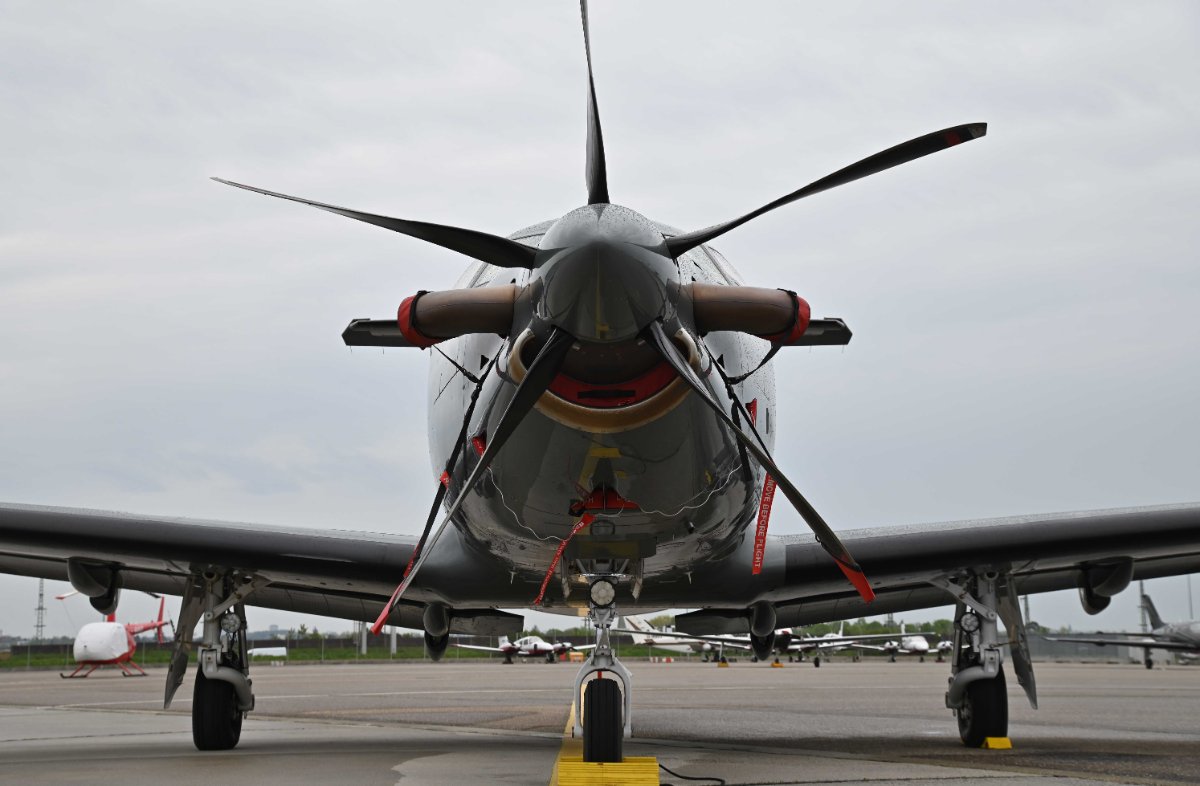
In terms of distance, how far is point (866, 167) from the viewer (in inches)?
259

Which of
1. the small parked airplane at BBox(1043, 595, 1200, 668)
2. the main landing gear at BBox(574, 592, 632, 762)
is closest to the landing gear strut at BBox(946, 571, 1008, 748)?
the main landing gear at BBox(574, 592, 632, 762)

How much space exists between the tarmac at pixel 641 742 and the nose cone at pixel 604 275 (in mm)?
3839

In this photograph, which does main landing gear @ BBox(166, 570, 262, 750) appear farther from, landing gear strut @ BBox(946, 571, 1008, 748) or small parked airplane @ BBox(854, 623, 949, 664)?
small parked airplane @ BBox(854, 623, 949, 664)

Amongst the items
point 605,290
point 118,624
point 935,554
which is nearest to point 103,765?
point 605,290

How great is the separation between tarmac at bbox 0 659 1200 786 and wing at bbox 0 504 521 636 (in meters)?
1.71

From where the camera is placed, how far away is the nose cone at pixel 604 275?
5684 millimetres

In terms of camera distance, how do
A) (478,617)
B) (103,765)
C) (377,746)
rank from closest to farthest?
(103,765) → (377,746) → (478,617)

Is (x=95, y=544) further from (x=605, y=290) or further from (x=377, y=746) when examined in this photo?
(x=605, y=290)

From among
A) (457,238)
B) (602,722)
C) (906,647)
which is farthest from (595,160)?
(906,647)

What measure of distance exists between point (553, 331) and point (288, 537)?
630 cm

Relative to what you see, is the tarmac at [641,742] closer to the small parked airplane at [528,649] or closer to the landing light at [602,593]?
the landing light at [602,593]

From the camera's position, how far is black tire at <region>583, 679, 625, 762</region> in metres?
7.68

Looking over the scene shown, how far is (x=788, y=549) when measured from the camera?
11492mm

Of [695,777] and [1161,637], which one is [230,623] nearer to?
[695,777]
